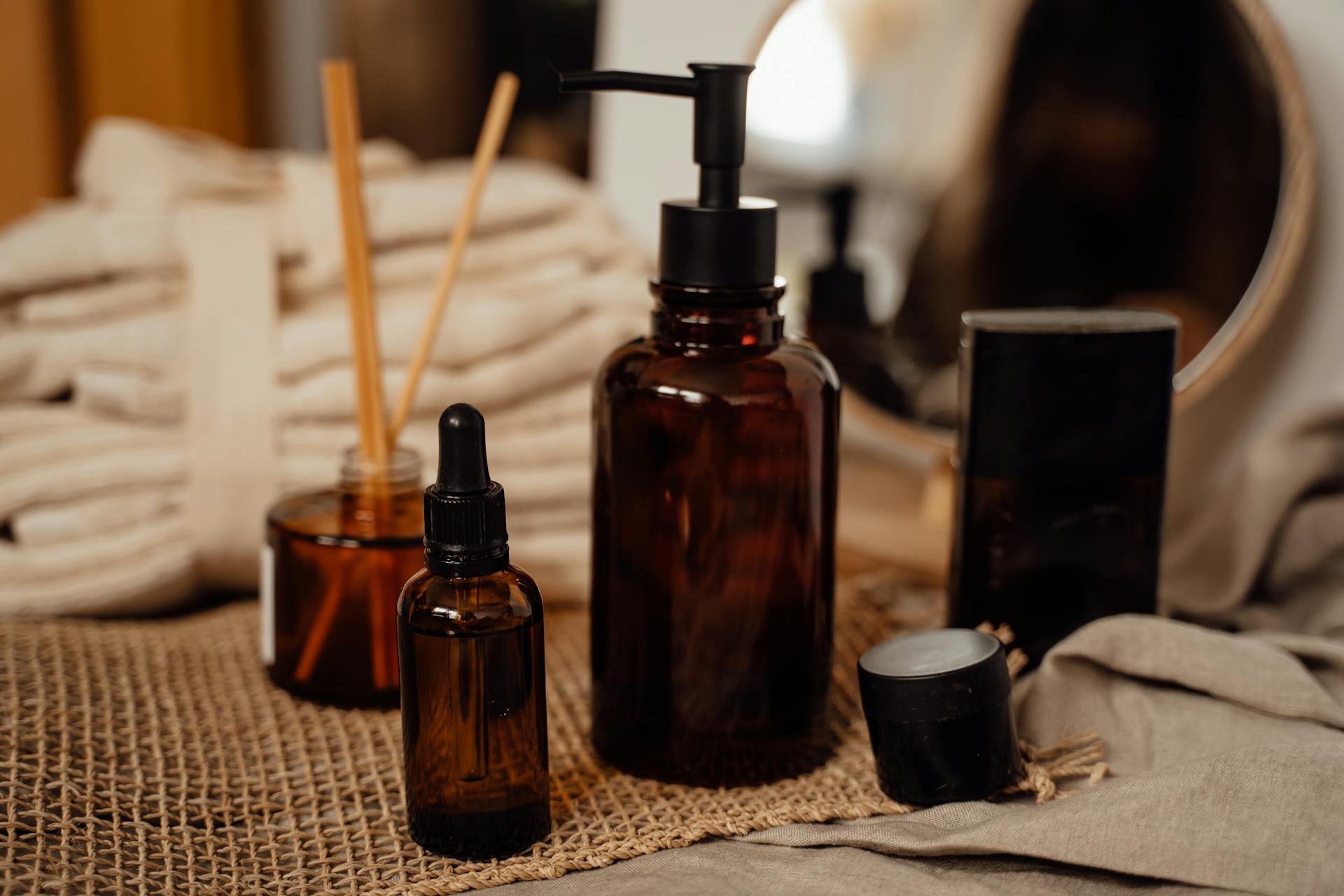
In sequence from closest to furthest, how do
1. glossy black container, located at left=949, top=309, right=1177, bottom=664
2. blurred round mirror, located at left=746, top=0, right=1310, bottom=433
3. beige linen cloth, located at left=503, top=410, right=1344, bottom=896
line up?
beige linen cloth, located at left=503, top=410, right=1344, bottom=896 < glossy black container, located at left=949, top=309, right=1177, bottom=664 < blurred round mirror, located at left=746, top=0, right=1310, bottom=433

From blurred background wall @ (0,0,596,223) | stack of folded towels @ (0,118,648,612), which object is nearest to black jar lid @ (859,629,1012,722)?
stack of folded towels @ (0,118,648,612)

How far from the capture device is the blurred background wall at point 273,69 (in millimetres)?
919

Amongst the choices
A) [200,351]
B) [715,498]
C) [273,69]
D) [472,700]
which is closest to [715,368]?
[715,498]

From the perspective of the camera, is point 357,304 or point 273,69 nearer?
point 357,304

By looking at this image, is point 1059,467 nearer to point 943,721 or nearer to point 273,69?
point 943,721

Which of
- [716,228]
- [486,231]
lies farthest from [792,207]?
[716,228]

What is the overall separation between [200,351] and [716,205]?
0.30m

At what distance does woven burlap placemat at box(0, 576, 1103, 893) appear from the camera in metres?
0.41

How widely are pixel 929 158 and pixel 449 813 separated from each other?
47 cm

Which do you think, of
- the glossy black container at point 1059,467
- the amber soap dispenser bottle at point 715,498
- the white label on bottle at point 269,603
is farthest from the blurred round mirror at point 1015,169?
the white label on bottle at point 269,603

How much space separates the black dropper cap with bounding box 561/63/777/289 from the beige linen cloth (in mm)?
208

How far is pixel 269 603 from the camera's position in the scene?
0.54 meters

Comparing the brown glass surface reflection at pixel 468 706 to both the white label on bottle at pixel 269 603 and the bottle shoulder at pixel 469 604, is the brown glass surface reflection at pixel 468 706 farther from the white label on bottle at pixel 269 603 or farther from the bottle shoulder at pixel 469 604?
the white label on bottle at pixel 269 603

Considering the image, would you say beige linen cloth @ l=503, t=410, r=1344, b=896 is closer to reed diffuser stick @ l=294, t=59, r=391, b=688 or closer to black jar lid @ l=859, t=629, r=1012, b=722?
black jar lid @ l=859, t=629, r=1012, b=722
